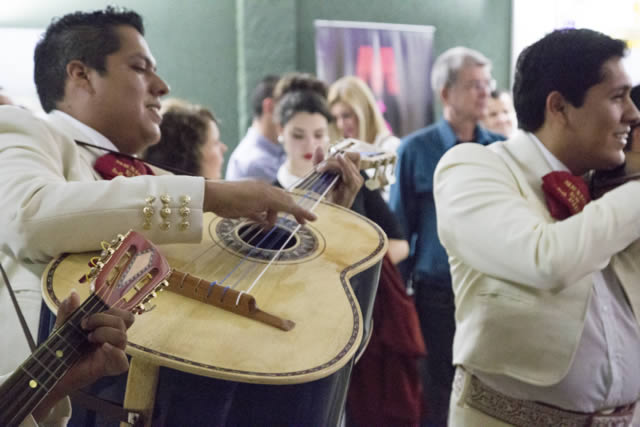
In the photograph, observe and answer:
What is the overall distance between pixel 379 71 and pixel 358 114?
221 cm

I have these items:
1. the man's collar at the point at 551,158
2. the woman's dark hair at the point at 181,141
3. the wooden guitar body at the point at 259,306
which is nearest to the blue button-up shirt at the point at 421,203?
the woman's dark hair at the point at 181,141

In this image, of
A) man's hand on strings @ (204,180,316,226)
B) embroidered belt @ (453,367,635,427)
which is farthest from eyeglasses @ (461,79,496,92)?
man's hand on strings @ (204,180,316,226)

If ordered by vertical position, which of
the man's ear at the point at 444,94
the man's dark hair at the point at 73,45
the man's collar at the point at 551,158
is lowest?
the man's ear at the point at 444,94

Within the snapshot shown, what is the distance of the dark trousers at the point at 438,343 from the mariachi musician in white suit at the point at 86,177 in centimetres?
150

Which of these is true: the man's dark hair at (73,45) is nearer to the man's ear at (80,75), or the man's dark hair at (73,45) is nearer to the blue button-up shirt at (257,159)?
the man's ear at (80,75)

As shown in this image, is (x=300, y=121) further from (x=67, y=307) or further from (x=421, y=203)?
(x=67, y=307)

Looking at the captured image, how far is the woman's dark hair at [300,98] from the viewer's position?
10.2 ft

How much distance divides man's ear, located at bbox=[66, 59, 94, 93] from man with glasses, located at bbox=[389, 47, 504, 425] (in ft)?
5.34

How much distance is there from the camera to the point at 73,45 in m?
1.76

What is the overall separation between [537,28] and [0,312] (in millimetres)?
6070

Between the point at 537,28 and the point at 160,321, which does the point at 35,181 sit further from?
the point at 537,28

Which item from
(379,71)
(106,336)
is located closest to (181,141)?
(106,336)

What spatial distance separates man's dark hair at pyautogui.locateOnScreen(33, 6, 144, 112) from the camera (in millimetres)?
1747

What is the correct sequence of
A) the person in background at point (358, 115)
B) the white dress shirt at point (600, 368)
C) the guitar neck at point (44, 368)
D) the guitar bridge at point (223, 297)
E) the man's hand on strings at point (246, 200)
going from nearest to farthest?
the guitar neck at point (44, 368), the guitar bridge at point (223, 297), the man's hand on strings at point (246, 200), the white dress shirt at point (600, 368), the person in background at point (358, 115)
